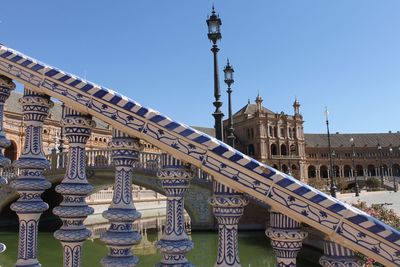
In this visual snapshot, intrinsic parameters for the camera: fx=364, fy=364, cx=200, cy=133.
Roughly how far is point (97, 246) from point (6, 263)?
4.08m

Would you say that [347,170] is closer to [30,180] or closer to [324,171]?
[324,171]

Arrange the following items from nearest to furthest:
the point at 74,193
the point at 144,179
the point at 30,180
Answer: the point at 74,193 → the point at 30,180 → the point at 144,179

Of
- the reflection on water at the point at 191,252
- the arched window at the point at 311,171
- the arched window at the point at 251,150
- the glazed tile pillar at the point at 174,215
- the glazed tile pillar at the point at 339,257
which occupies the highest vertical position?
the arched window at the point at 251,150

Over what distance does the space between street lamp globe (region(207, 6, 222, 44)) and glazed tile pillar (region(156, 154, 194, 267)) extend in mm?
8397

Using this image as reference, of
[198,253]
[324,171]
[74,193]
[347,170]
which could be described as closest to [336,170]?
[347,170]

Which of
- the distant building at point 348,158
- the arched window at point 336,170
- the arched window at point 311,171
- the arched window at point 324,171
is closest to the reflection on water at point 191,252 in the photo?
the arched window at point 311,171

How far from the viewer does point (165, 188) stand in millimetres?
1914

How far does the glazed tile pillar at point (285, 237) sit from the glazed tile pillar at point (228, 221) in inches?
7.1

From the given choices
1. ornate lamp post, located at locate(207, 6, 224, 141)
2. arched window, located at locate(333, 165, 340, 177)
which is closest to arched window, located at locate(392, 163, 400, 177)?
arched window, located at locate(333, 165, 340, 177)

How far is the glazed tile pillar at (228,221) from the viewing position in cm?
184

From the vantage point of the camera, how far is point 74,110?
6.73ft

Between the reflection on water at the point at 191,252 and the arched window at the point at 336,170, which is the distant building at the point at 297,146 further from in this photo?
the reflection on water at the point at 191,252

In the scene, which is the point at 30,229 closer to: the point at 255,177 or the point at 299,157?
the point at 255,177

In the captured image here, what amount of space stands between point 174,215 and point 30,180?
89 centimetres
